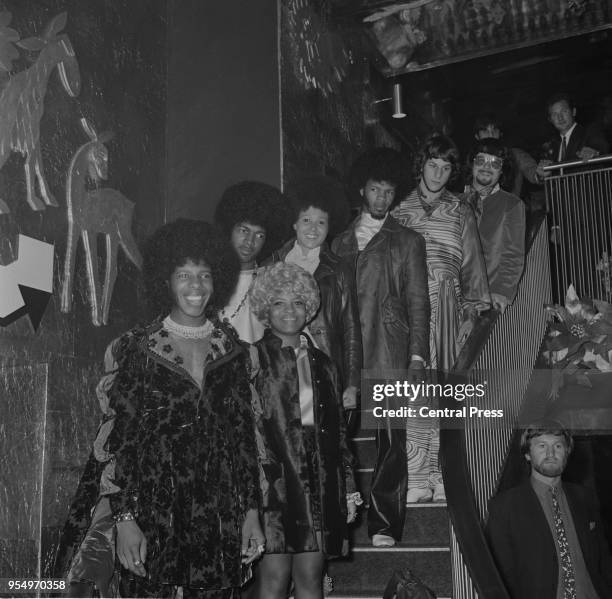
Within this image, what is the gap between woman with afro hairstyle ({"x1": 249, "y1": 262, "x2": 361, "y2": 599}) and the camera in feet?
9.83

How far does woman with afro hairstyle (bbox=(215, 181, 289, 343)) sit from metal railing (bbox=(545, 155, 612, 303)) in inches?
88.2

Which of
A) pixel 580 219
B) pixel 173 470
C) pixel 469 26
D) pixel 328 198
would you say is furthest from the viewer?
pixel 469 26

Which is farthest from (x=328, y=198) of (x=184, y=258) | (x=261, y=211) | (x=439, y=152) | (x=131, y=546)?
(x=131, y=546)

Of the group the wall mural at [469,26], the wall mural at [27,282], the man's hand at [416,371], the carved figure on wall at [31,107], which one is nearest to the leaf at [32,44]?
the carved figure on wall at [31,107]

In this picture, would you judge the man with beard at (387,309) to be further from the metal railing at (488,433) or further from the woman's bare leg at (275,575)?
the woman's bare leg at (275,575)

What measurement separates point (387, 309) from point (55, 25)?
182cm

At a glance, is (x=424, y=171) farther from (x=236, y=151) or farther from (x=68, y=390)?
(x=68, y=390)

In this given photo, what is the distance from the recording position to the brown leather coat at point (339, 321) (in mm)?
3775

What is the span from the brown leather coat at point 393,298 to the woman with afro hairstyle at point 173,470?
1.14 m

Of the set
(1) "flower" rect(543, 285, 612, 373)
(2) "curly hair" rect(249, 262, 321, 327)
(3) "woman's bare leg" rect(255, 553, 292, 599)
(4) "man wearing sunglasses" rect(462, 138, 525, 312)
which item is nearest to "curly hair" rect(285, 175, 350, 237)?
(4) "man wearing sunglasses" rect(462, 138, 525, 312)

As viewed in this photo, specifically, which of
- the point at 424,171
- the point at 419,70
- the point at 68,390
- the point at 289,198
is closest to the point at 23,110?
the point at 68,390

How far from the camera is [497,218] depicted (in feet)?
15.5

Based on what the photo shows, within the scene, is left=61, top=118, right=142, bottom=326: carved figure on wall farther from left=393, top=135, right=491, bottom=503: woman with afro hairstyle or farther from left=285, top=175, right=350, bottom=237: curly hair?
left=393, top=135, right=491, bottom=503: woman with afro hairstyle

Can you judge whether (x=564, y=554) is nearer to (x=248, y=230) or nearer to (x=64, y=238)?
(x=248, y=230)
